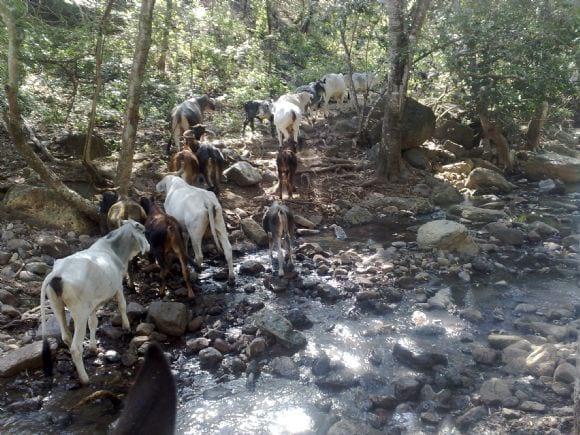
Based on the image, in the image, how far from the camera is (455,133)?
16.1 metres

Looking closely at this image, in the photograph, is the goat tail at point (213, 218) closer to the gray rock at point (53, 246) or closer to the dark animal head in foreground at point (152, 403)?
the gray rock at point (53, 246)

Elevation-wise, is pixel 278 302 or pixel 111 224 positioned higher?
pixel 111 224

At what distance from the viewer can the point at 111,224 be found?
8375 millimetres

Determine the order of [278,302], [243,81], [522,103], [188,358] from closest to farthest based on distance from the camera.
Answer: [188,358], [278,302], [522,103], [243,81]

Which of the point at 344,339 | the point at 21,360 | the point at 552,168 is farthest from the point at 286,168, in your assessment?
the point at 552,168

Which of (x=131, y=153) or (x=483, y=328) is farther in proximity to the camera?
(x=131, y=153)

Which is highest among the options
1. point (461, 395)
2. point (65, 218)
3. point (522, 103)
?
point (522, 103)

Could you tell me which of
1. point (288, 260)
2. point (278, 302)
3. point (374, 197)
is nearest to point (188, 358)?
point (278, 302)

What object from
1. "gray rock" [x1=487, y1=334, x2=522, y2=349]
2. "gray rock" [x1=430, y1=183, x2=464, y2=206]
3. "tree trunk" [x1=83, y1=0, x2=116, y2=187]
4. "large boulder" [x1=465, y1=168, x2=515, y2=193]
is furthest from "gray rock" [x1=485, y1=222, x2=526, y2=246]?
"tree trunk" [x1=83, y1=0, x2=116, y2=187]

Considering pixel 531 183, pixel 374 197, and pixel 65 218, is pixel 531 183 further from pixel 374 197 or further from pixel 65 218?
pixel 65 218

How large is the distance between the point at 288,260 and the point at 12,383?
446 centimetres

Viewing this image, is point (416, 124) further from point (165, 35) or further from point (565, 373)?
point (565, 373)

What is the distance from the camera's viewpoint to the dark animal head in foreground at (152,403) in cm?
125

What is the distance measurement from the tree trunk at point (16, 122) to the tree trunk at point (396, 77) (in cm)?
715
